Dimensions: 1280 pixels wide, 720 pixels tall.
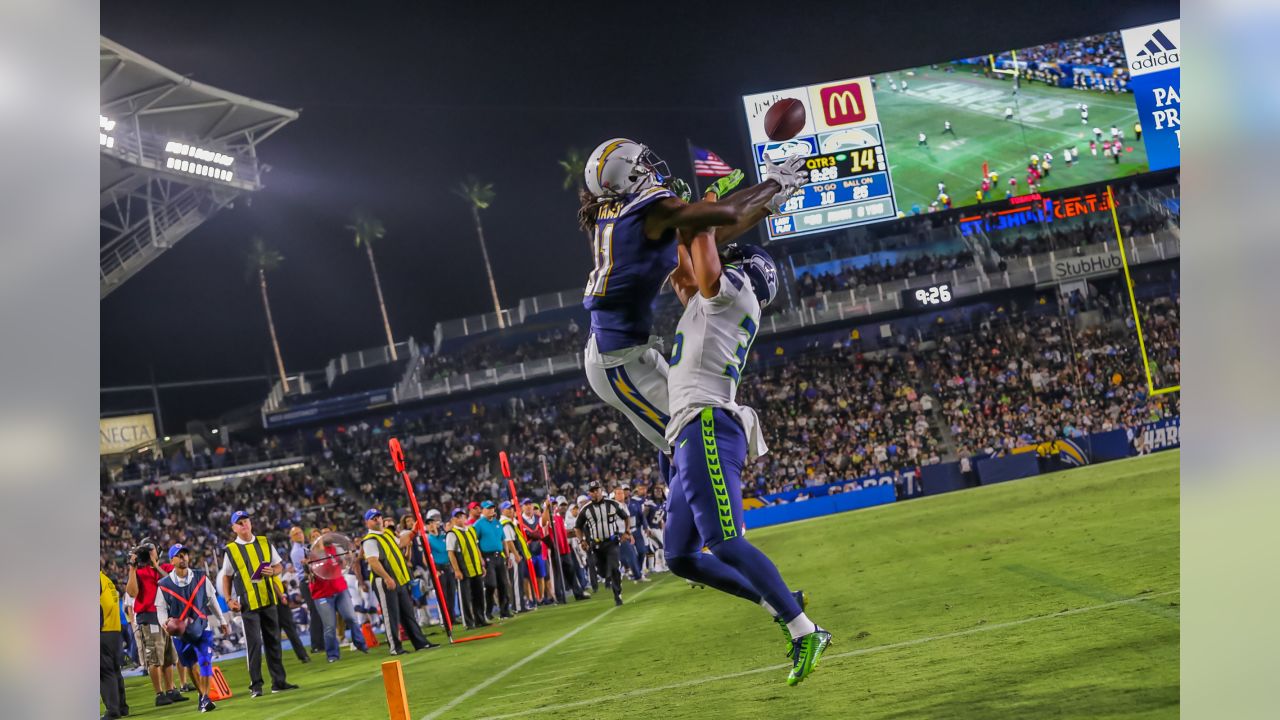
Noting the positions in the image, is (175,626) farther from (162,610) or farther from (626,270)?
(626,270)

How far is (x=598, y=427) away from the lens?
35.1m

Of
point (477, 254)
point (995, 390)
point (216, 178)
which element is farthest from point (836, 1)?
point (477, 254)

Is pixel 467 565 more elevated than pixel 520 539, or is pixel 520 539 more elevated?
pixel 520 539

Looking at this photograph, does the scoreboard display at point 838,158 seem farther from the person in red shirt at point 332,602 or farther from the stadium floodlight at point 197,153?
the person in red shirt at point 332,602

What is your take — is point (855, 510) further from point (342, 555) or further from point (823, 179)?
point (342, 555)

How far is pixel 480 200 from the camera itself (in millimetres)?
48375

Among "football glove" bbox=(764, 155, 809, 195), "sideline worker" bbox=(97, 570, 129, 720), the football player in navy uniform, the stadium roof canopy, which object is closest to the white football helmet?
the football player in navy uniform

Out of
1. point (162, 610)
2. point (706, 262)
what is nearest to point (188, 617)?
point (162, 610)

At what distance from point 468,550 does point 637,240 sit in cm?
1007

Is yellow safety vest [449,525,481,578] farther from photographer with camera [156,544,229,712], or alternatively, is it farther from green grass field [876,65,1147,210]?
green grass field [876,65,1147,210]

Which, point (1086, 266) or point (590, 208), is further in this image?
point (1086, 266)

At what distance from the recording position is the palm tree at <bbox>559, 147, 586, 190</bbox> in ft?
149

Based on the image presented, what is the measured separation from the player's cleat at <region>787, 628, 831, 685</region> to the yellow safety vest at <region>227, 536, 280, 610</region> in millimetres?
7788
